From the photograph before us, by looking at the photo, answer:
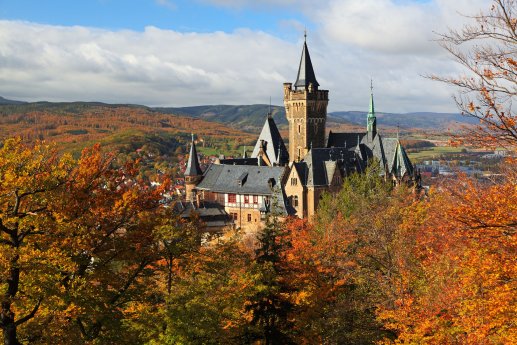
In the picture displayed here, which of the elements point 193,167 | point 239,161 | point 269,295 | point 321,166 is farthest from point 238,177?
point 269,295

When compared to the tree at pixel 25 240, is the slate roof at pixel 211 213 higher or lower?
lower

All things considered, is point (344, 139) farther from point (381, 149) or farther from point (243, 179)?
point (243, 179)

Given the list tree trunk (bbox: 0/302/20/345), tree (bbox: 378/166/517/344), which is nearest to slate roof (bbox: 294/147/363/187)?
tree (bbox: 378/166/517/344)

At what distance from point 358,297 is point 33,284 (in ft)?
63.5

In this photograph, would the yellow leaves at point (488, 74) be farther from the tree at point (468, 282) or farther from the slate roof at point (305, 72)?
the slate roof at point (305, 72)

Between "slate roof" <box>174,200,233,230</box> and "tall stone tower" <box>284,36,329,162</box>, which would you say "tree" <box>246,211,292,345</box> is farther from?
"tall stone tower" <box>284,36,329,162</box>

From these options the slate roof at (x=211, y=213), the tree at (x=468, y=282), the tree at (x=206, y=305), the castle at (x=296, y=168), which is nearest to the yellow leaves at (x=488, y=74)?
the tree at (x=468, y=282)

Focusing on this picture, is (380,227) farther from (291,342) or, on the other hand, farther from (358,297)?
(291,342)

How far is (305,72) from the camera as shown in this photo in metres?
83.2

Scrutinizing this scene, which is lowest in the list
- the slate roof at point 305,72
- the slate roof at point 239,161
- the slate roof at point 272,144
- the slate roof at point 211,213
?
the slate roof at point 211,213

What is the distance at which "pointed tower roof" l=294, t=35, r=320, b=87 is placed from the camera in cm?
8269

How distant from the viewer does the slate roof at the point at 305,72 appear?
8269cm

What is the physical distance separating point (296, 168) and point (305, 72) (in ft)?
66.9

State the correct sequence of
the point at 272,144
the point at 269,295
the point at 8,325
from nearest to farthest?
the point at 8,325, the point at 269,295, the point at 272,144
